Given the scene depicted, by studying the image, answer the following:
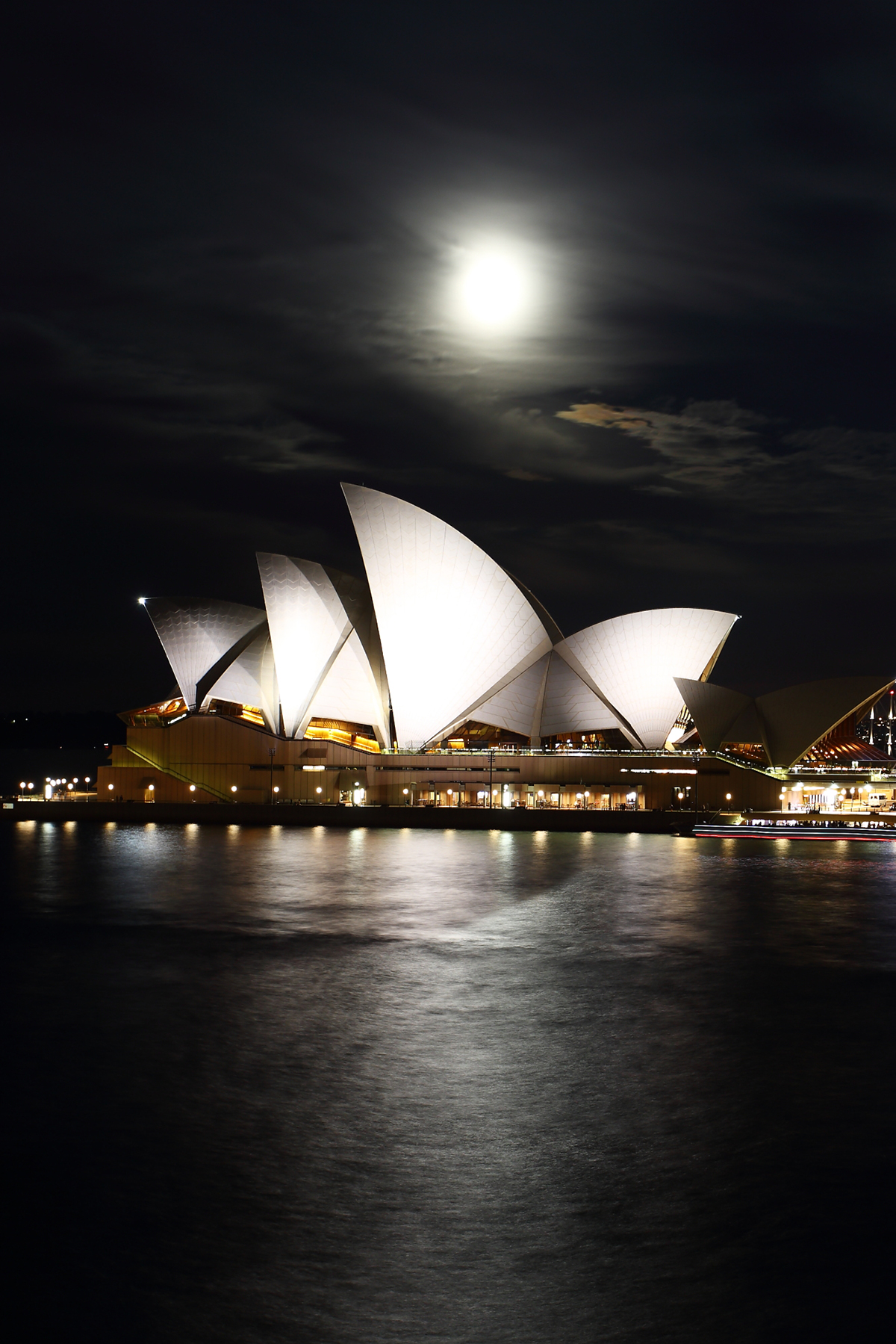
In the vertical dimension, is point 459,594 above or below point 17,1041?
above

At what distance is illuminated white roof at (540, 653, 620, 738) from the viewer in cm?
5181

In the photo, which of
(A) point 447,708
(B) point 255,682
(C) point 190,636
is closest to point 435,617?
(A) point 447,708

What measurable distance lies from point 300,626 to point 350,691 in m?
4.12

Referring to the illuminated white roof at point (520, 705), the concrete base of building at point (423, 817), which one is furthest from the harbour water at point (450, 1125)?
the illuminated white roof at point (520, 705)

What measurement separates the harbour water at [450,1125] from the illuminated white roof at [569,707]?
89.1 ft

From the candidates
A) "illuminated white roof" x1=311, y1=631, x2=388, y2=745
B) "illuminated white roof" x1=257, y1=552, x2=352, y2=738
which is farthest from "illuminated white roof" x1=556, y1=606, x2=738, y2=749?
"illuminated white roof" x1=257, y1=552, x2=352, y2=738

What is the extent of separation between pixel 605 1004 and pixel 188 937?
903 cm

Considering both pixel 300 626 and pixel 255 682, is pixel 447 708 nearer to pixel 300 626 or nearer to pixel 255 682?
pixel 300 626

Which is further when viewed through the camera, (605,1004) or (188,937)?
(188,937)

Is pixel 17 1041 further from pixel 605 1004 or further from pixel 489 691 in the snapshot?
pixel 489 691

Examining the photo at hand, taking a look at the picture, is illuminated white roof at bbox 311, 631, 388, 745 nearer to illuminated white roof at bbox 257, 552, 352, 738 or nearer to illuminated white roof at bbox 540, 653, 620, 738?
illuminated white roof at bbox 257, 552, 352, 738

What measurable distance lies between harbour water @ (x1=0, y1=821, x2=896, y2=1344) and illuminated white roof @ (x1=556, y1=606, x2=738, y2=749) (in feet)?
85.7

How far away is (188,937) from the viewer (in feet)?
71.8

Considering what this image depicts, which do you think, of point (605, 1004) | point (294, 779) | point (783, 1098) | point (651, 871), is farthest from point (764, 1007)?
point (294, 779)
